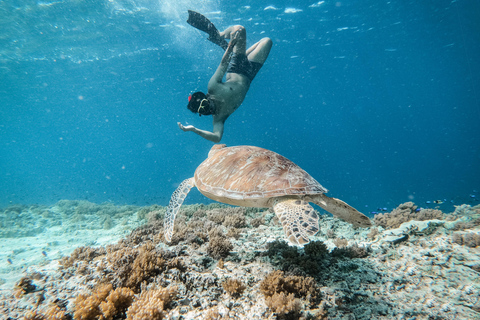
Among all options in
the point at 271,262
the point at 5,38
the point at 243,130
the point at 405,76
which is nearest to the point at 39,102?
the point at 5,38

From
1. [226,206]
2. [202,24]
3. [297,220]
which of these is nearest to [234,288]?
[297,220]

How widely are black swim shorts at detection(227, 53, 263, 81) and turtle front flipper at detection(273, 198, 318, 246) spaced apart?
655 centimetres

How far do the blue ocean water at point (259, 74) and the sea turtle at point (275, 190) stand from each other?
711 centimetres

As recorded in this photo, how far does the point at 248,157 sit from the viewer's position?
371 cm

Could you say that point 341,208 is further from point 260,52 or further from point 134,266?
point 260,52

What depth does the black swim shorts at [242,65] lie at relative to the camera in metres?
7.54

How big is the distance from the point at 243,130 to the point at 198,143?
26158mm

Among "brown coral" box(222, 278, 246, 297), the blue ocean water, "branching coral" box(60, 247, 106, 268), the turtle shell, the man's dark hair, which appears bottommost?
"brown coral" box(222, 278, 246, 297)

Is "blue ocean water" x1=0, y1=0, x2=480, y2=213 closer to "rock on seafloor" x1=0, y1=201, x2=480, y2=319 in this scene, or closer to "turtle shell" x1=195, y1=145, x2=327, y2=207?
"rock on seafloor" x1=0, y1=201, x2=480, y2=319

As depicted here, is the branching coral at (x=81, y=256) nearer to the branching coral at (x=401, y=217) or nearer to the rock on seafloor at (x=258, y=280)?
the rock on seafloor at (x=258, y=280)

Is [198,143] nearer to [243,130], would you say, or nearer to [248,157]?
[243,130]

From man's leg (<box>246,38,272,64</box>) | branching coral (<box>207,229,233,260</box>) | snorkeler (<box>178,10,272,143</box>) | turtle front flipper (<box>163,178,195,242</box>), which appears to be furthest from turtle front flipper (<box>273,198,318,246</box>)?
man's leg (<box>246,38,272,64</box>)

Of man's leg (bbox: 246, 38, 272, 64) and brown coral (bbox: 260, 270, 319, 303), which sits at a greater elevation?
man's leg (bbox: 246, 38, 272, 64)

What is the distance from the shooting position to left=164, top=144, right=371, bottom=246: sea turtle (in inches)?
102
